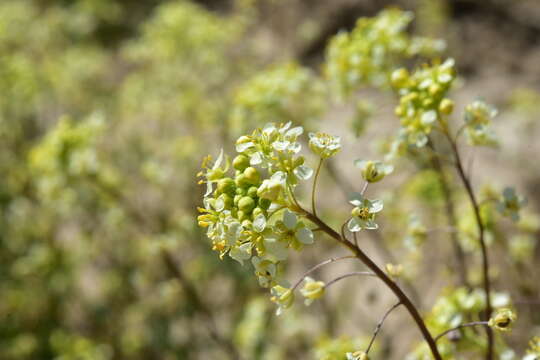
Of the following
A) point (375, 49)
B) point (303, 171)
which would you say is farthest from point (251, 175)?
point (375, 49)

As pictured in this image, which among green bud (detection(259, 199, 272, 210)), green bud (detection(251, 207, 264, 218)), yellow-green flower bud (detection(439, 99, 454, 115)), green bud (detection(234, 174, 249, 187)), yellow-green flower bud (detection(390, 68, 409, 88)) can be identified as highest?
yellow-green flower bud (detection(390, 68, 409, 88))

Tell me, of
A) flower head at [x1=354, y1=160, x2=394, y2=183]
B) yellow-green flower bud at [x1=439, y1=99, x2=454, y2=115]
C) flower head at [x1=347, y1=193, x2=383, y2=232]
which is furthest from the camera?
yellow-green flower bud at [x1=439, y1=99, x2=454, y2=115]

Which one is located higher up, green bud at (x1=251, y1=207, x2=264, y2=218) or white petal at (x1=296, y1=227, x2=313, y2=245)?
green bud at (x1=251, y1=207, x2=264, y2=218)

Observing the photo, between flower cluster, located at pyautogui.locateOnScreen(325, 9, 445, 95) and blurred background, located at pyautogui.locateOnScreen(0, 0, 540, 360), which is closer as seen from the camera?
flower cluster, located at pyautogui.locateOnScreen(325, 9, 445, 95)

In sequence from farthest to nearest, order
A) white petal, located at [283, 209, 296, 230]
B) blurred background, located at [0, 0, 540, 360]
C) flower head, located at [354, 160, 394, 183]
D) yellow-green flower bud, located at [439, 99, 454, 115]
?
blurred background, located at [0, 0, 540, 360] < yellow-green flower bud, located at [439, 99, 454, 115] < flower head, located at [354, 160, 394, 183] < white petal, located at [283, 209, 296, 230]

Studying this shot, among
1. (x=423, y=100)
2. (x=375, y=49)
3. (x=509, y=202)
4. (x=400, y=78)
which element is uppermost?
(x=375, y=49)

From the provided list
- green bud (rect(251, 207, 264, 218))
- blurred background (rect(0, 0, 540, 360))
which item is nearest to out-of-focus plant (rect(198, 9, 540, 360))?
green bud (rect(251, 207, 264, 218))

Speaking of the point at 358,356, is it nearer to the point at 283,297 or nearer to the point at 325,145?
the point at 283,297

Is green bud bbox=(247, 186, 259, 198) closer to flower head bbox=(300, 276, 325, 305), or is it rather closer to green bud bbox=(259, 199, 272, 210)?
green bud bbox=(259, 199, 272, 210)
